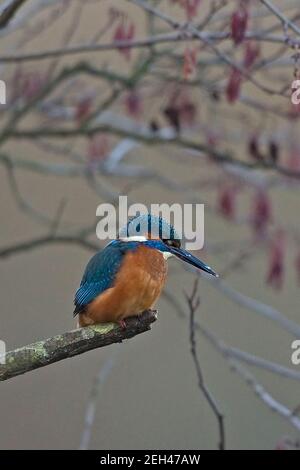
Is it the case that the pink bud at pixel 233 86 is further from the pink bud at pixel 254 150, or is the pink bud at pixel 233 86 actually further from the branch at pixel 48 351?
the branch at pixel 48 351

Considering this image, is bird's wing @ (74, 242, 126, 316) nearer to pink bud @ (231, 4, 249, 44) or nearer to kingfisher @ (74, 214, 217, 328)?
kingfisher @ (74, 214, 217, 328)

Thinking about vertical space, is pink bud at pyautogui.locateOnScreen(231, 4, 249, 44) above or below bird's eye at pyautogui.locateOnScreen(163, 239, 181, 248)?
above

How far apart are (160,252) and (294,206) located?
88.6 inches

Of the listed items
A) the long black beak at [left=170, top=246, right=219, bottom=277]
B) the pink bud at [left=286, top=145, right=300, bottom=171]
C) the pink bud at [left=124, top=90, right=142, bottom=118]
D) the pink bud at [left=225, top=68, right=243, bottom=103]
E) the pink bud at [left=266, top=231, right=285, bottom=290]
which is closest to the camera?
the long black beak at [left=170, top=246, right=219, bottom=277]

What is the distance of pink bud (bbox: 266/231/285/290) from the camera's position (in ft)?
8.76

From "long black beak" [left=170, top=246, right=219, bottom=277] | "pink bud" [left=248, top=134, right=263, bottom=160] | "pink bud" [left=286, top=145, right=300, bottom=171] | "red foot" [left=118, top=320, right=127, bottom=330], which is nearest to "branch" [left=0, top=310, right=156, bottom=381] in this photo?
"red foot" [left=118, top=320, right=127, bottom=330]

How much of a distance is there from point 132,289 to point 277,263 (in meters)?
1.01

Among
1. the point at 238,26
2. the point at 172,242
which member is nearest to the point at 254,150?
the point at 238,26

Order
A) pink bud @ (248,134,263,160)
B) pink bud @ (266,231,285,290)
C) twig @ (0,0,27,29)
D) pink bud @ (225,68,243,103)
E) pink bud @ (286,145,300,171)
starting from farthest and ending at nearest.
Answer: pink bud @ (286,145,300,171) < pink bud @ (266,231,285,290) < pink bud @ (248,134,263,160) < pink bud @ (225,68,243,103) < twig @ (0,0,27,29)

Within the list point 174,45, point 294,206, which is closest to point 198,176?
point 294,206

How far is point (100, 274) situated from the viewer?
1843 mm
